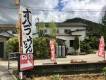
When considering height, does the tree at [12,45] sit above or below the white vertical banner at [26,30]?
below

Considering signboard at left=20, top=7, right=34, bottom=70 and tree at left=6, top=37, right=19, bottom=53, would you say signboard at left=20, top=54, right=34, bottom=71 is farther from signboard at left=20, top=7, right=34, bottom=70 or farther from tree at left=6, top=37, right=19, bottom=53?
tree at left=6, top=37, right=19, bottom=53

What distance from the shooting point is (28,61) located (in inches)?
449

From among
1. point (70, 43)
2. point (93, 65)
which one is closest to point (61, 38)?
point (70, 43)

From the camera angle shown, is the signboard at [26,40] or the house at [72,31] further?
the house at [72,31]

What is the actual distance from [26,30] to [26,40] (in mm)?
339

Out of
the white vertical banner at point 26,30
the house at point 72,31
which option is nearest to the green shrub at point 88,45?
the house at point 72,31

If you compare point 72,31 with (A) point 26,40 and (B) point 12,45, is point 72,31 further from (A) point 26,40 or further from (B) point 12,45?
(A) point 26,40

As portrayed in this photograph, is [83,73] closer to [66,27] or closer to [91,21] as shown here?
[66,27]

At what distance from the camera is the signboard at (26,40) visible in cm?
1129

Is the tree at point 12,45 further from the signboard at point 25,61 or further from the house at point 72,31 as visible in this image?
the signboard at point 25,61

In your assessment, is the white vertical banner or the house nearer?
the white vertical banner

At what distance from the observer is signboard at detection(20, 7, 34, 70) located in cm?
1129

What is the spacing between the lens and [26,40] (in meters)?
11.5

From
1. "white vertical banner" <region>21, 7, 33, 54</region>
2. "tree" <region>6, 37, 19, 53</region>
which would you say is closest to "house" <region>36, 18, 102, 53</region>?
"tree" <region>6, 37, 19, 53</region>
